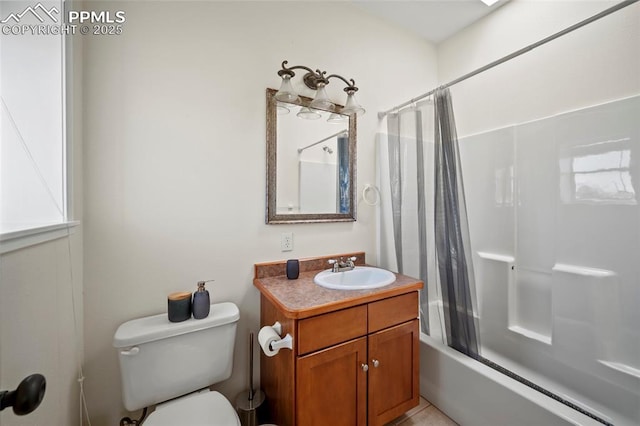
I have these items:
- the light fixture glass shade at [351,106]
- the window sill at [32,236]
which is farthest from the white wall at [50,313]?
the light fixture glass shade at [351,106]

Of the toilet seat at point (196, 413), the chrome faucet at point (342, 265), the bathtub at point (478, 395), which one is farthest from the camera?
the chrome faucet at point (342, 265)

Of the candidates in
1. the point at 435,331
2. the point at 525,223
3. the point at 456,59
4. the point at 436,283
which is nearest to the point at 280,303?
the point at 436,283

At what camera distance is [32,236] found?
2.35ft

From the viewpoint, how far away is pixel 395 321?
1328 millimetres

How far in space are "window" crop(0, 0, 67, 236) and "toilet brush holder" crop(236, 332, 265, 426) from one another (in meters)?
1.07

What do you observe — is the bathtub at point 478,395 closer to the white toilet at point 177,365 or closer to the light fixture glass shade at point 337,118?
the white toilet at point 177,365

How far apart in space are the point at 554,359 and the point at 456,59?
2.28 meters

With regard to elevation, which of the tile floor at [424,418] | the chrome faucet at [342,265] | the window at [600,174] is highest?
the window at [600,174]

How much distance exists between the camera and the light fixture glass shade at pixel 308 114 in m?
1.63

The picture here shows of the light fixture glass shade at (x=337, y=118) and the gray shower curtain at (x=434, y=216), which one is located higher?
the light fixture glass shade at (x=337, y=118)

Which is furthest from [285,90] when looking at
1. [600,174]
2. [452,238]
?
[600,174]

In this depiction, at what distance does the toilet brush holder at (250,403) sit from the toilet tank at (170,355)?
0.61 feet

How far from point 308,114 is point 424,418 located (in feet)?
6.54

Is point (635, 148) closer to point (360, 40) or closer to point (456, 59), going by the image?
point (456, 59)
